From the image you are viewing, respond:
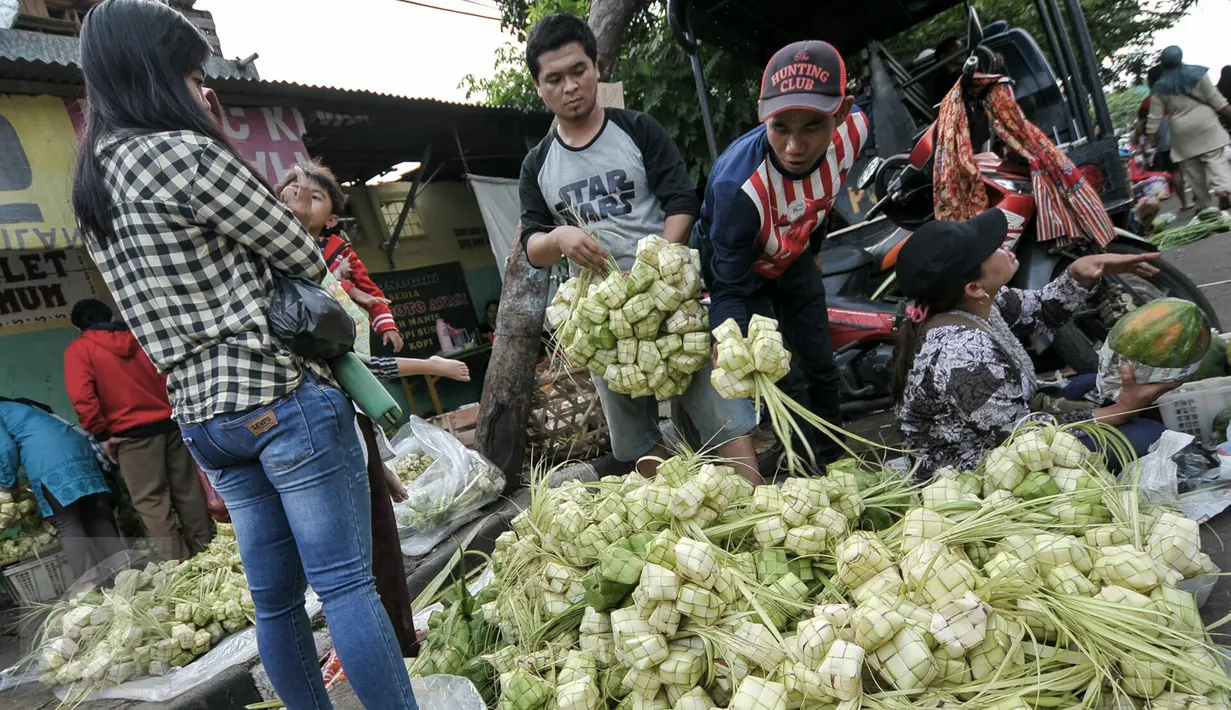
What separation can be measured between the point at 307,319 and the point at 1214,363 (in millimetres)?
3310

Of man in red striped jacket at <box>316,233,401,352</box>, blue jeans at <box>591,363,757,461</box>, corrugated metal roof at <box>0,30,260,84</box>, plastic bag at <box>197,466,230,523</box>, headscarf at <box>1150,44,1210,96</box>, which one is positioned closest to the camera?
blue jeans at <box>591,363,757,461</box>

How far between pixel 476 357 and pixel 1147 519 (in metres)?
8.01

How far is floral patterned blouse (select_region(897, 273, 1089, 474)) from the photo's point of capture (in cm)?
208

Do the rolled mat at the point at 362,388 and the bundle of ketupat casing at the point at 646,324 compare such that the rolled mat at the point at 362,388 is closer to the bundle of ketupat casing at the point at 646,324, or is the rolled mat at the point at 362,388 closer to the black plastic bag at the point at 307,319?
the black plastic bag at the point at 307,319

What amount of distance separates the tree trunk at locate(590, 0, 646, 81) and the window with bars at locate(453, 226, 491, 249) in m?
5.32

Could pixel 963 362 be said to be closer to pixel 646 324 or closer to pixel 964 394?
pixel 964 394

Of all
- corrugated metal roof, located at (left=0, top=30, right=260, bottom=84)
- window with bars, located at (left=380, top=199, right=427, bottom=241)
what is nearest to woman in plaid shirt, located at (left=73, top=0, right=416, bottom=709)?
corrugated metal roof, located at (left=0, top=30, right=260, bottom=84)

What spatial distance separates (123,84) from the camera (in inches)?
64.2

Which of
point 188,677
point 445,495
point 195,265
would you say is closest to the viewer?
point 195,265

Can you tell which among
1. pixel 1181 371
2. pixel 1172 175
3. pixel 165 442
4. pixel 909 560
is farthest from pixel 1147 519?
pixel 1172 175

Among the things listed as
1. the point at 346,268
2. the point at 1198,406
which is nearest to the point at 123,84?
the point at 346,268

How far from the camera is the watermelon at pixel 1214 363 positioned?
258 cm

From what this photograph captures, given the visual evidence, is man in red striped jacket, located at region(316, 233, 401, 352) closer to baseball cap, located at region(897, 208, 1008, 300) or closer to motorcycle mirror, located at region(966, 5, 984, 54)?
baseball cap, located at region(897, 208, 1008, 300)

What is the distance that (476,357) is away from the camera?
8.97 metres
